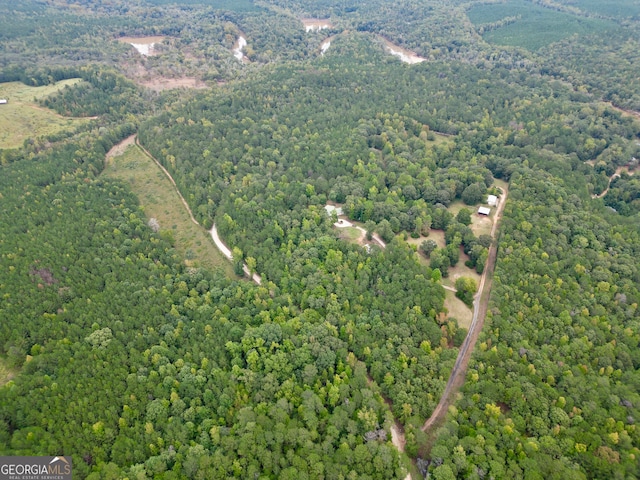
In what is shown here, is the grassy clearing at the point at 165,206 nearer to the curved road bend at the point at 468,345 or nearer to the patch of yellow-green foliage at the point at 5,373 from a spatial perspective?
the patch of yellow-green foliage at the point at 5,373

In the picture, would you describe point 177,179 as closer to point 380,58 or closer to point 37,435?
point 37,435

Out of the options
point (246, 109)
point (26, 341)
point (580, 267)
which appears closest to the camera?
point (26, 341)

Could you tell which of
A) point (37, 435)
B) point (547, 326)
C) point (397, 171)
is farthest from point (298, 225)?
point (37, 435)

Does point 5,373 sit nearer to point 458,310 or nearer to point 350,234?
point 350,234

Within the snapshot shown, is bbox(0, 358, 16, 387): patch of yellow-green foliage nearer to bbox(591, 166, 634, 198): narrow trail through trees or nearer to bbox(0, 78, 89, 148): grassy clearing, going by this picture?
A: bbox(0, 78, 89, 148): grassy clearing

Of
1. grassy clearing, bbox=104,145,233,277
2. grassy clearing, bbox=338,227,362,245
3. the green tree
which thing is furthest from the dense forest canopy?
grassy clearing, bbox=104,145,233,277

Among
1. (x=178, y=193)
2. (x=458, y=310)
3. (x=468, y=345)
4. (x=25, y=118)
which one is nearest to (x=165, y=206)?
(x=178, y=193)

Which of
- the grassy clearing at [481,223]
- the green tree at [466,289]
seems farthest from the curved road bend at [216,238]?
the grassy clearing at [481,223]
